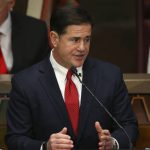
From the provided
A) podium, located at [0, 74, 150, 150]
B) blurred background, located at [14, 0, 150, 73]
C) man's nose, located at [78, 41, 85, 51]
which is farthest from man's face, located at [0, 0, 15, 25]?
blurred background, located at [14, 0, 150, 73]

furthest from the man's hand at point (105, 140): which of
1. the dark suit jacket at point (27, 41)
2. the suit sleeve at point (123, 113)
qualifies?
the dark suit jacket at point (27, 41)

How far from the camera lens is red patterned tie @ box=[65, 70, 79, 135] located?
1.95 meters

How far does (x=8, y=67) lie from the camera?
2.41 meters

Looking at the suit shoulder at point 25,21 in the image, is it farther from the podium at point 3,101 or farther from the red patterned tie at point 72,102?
the red patterned tie at point 72,102

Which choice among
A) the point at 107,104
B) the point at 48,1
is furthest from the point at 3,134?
the point at 48,1

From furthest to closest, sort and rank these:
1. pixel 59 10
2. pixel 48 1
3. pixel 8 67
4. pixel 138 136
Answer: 1. pixel 48 1
2. pixel 8 67
3. pixel 138 136
4. pixel 59 10

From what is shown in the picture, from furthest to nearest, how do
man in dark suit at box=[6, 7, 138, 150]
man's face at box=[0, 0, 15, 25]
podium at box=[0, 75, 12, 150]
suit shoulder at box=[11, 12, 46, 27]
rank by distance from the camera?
suit shoulder at box=[11, 12, 46, 27]
man's face at box=[0, 0, 15, 25]
podium at box=[0, 75, 12, 150]
man in dark suit at box=[6, 7, 138, 150]

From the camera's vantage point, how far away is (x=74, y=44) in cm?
191

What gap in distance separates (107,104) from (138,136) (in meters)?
0.21

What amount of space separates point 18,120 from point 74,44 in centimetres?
29

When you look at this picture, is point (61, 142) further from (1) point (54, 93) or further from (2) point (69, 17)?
(2) point (69, 17)

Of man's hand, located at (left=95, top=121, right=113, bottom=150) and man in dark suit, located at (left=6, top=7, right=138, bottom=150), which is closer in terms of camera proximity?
man's hand, located at (left=95, top=121, right=113, bottom=150)

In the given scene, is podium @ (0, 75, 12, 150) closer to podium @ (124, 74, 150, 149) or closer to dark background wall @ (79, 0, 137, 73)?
podium @ (124, 74, 150, 149)

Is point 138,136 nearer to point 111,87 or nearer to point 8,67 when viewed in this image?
point 111,87
